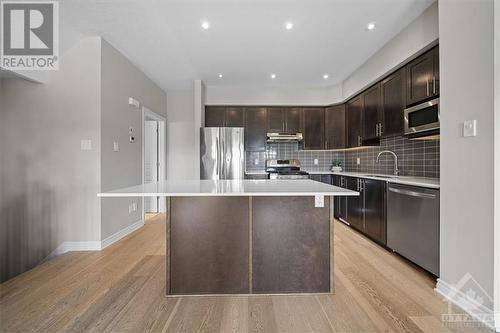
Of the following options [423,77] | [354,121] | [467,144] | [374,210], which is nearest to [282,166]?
[354,121]

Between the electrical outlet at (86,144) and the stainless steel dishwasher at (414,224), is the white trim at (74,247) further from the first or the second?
the stainless steel dishwasher at (414,224)

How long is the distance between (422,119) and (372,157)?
68.6 inches

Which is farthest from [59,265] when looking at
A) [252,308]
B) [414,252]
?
[414,252]

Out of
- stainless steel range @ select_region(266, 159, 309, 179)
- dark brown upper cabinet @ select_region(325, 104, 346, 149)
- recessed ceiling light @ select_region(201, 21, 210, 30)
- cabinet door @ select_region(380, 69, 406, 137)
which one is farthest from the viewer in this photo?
stainless steel range @ select_region(266, 159, 309, 179)

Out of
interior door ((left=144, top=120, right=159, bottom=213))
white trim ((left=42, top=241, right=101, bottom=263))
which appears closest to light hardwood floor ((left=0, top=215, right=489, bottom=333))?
white trim ((left=42, top=241, right=101, bottom=263))

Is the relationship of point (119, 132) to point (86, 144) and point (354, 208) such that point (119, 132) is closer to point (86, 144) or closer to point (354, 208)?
point (86, 144)

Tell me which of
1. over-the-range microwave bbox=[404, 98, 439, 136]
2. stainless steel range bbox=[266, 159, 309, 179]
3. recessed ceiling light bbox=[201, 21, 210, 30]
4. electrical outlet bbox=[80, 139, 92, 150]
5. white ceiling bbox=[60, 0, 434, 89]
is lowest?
stainless steel range bbox=[266, 159, 309, 179]

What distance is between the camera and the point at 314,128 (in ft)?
17.4

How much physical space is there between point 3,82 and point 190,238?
3.21m

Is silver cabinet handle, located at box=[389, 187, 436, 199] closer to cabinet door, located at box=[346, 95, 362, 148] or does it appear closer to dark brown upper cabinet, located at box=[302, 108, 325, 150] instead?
cabinet door, located at box=[346, 95, 362, 148]

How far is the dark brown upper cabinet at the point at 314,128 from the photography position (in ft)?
17.3

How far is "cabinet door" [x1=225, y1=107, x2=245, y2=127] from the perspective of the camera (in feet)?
17.3

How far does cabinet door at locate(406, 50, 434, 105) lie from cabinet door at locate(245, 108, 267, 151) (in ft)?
9.16

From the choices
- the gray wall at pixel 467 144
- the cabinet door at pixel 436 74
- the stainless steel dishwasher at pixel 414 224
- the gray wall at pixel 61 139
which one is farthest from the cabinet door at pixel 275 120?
the gray wall at pixel 467 144
